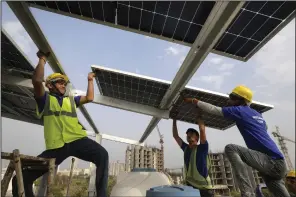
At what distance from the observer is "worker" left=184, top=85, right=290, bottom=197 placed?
347cm

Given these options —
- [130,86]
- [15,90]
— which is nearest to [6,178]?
[130,86]

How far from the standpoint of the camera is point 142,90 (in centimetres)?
849

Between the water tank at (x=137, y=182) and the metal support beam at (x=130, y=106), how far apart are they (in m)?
4.28

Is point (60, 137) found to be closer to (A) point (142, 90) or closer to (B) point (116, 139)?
(A) point (142, 90)

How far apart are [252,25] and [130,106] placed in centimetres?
553

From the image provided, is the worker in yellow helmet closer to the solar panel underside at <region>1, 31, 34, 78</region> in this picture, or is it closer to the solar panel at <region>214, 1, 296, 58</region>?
the solar panel at <region>214, 1, 296, 58</region>

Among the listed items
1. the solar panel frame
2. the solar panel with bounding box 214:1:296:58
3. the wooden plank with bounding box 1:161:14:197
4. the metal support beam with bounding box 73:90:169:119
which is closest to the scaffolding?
the wooden plank with bounding box 1:161:14:197

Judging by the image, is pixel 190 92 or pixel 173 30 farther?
pixel 190 92

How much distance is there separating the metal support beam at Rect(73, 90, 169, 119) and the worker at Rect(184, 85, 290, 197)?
5113mm

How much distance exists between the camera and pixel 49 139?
3.73 meters

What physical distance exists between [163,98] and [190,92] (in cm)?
110

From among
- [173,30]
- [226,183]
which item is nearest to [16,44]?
[173,30]

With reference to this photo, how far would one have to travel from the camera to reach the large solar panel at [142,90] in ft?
25.5

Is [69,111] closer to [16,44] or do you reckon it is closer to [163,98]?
[16,44]
